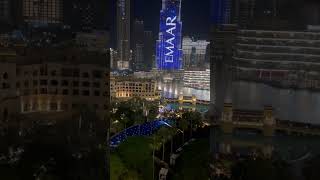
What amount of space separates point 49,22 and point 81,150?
3.57 ft

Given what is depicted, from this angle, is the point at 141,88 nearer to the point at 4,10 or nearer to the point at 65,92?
the point at 4,10

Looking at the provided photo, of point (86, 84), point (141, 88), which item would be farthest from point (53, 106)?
point (141, 88)

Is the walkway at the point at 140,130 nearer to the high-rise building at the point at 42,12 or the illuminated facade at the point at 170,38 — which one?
the high-rise building at the point at 42,12

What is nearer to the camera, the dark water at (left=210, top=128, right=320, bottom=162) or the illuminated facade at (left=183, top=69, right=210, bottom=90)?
the dark water at (left=210, top=128, right=320, bottom=162)

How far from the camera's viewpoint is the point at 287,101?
15.8ft

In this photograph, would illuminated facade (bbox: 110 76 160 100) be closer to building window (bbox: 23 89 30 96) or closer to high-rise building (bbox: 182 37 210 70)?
high-rise building (bbox: 182 37 210 70)

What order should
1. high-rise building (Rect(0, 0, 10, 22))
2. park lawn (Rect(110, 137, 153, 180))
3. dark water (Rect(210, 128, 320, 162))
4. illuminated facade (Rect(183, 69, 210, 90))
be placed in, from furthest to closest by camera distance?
illuminated facade (Rect(183, 69, 210, 90)) < dark water (Rect(210, 128, 320, 162)) < park lawn (Rect(110, 137, 153, 180)) < high-rise building (Rect(0, 0, 10, 22))

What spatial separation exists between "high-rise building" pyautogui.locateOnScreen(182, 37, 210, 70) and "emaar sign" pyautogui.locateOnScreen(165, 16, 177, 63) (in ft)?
2.09

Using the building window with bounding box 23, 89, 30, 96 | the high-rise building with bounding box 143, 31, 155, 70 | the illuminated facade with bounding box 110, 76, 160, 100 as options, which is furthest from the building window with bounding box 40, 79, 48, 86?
the high-rise building with bounding box 143, 31, 155, 70

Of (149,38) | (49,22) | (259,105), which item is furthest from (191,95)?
(49,22)

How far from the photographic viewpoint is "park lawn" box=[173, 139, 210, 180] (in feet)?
12.8

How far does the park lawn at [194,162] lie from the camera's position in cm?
391

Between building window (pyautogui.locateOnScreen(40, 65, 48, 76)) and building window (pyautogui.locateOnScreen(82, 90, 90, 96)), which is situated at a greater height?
building window (pyautogui.locateOnScreen(40, 65, 48, 76))

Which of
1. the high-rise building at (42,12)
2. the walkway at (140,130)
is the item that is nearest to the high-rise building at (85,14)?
the high-rise building at (42,12)
